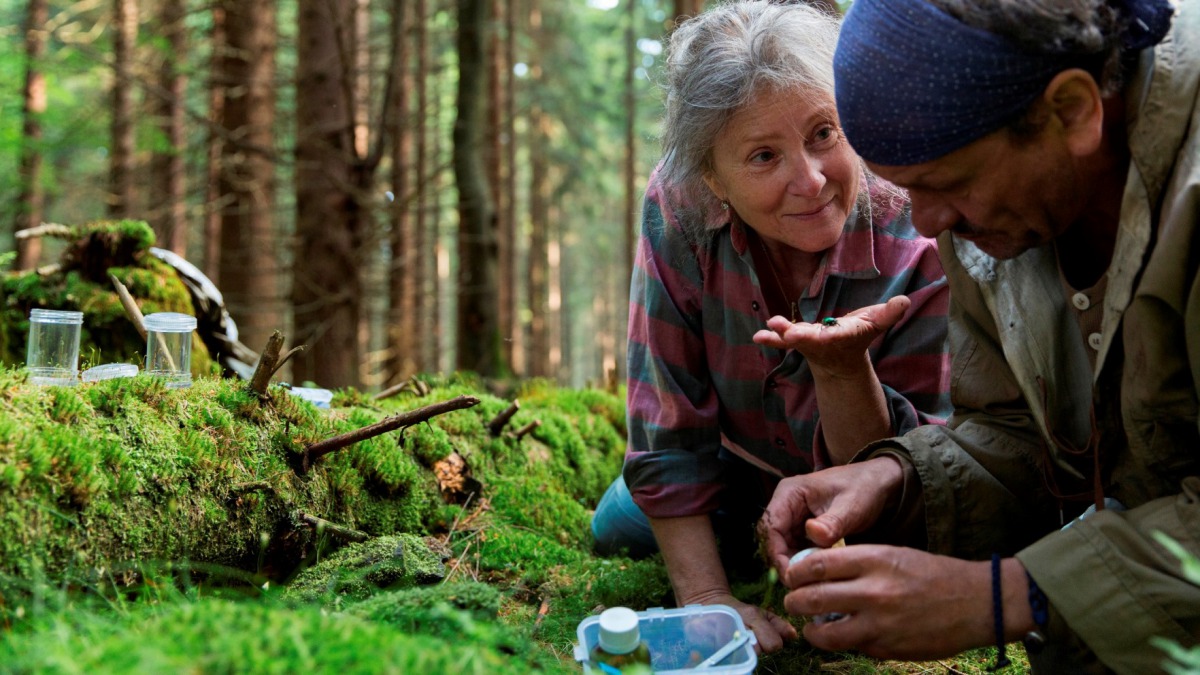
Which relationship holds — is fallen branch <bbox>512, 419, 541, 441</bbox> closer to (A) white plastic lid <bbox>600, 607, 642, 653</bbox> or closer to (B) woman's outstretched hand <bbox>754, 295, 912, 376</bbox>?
(B) woman's outstretched hand <bbox>754, 295, 912, 376</bbox>

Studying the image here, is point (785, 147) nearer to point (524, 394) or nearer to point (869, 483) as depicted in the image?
point (869, 483)

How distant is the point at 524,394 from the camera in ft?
17.1

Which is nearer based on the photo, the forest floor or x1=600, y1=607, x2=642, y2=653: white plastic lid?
the forest floor

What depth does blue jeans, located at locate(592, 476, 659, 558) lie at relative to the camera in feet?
11.2

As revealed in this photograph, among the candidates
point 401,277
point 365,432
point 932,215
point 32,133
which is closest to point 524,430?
point 365,432

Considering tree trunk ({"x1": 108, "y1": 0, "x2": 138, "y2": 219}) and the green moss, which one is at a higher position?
tree trunk ({"x1": 108, "y1": 0, "x2": 138, "y2": 219})

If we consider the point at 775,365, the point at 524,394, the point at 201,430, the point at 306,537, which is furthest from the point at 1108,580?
the point at 524,394

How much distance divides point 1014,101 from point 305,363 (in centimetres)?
535

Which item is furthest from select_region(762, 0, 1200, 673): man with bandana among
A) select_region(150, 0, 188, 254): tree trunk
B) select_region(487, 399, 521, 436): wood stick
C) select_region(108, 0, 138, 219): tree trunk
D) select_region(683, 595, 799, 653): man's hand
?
select_region(108, 0, 138, 219): tree trunk

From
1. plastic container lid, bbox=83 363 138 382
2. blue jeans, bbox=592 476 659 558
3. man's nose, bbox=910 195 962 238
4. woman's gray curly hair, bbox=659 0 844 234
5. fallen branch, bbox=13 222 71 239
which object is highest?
woman's gray curly hair, bbox=659 0 844 234

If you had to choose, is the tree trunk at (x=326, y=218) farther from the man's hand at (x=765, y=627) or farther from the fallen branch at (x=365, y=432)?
the man's hand at (x=765, y=627)

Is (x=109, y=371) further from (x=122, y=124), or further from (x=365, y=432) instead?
(x=122, y=124)

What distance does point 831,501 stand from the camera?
89.8 inches

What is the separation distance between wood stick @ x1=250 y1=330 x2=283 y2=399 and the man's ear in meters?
1.96
